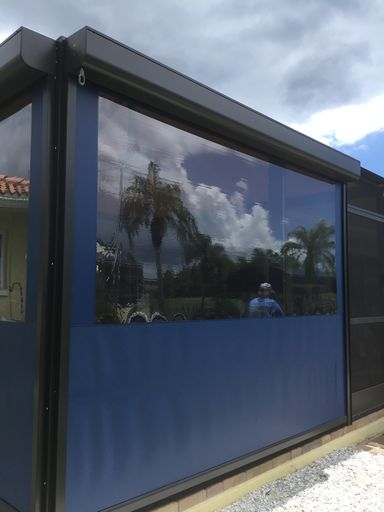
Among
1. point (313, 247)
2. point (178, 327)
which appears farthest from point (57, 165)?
point (313, 247)

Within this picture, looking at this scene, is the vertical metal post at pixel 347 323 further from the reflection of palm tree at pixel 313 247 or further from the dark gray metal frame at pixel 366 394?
the reflection of palm tree at pixel 313 247

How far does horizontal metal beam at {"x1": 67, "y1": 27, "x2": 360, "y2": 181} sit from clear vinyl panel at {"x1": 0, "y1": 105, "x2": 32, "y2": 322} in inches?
19.5

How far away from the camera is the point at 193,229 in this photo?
3.59m

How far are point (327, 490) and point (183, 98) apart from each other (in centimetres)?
308

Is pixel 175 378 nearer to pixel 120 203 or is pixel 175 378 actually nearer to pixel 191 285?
pixel 191 285

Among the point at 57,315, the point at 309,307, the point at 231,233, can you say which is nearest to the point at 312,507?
the point at 309,307

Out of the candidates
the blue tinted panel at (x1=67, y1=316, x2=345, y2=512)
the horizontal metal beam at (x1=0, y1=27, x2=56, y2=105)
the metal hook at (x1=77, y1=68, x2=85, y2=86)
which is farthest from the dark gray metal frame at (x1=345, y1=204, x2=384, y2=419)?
the horizontal metal beam at (x1=0, y1=27, x2=56, y2=105)

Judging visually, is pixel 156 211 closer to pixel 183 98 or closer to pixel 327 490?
pixel 183 98

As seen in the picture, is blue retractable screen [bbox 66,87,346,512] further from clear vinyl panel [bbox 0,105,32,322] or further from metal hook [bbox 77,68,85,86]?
clear vinyl panel [bbox 0,105,32,322]

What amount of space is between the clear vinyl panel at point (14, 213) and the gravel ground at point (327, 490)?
208cm

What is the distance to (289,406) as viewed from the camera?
437 cm

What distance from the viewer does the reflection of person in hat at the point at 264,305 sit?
4078mm

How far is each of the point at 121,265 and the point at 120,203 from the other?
372 millimetres

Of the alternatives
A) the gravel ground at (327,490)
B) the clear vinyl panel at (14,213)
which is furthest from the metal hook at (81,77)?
the gravel ground at (327,490)
